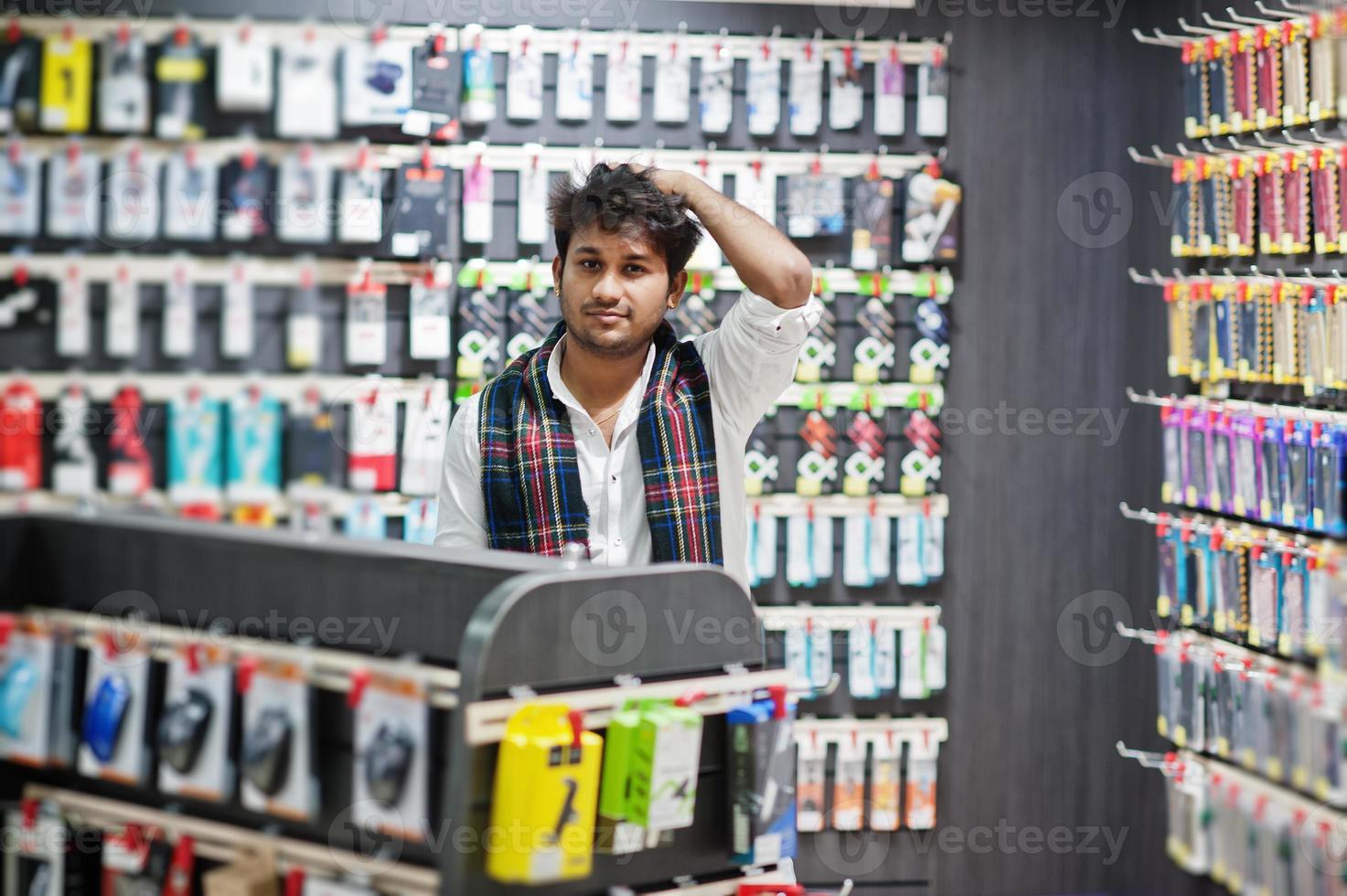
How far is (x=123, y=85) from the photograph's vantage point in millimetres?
1975

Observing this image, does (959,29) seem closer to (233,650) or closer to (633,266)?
(633,266)

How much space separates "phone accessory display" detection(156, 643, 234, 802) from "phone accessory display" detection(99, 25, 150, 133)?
735mm

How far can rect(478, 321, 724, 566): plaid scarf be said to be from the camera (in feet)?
8.66

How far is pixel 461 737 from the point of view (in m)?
1.84

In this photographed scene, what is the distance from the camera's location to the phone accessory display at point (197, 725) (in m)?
2.09

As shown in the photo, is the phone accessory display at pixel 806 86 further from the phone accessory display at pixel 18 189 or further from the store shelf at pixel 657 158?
the phone accessory display at pixel 18 189

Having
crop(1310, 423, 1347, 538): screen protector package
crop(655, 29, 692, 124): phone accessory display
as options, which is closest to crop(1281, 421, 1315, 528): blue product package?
crop(1310, 423, 1347, 538): screen protector package

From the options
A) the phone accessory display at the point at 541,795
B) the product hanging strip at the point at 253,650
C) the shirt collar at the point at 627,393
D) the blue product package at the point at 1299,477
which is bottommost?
the phone accessory display at the point at 541,795

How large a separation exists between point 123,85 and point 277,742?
903 millimetres

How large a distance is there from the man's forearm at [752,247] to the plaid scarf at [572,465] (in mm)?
207

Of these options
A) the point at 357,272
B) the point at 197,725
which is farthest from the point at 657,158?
the point at 197,725

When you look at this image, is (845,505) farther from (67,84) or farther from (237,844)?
(67,84)

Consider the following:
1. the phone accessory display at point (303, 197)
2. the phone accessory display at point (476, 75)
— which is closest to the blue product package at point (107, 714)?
the phone accessory display at point (303, 197)

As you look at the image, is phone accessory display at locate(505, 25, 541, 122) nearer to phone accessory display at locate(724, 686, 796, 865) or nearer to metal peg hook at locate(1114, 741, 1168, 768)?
metal peg hook at locate(1114, 741, 1168, 768)
